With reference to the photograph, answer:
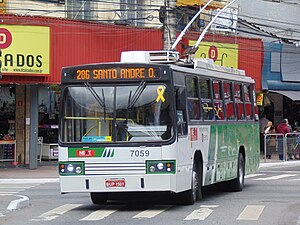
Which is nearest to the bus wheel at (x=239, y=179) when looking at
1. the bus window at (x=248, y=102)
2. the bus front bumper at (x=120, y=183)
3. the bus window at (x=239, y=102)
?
the bus window at (x=239, y=102)

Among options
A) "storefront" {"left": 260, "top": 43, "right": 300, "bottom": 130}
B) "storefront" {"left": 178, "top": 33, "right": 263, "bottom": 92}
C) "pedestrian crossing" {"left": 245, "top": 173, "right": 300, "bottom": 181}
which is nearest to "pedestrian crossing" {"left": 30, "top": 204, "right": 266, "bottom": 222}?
"pedestrian crossing" {"left": 245, "top": 173, "right": 300, "bottom": 181}

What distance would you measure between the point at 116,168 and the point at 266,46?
25.9 metres

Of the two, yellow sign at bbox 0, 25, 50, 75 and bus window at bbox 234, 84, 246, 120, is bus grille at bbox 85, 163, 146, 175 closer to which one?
bus window at bbox 234, 84, 246, 120

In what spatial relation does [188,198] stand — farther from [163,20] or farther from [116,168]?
[163,20]

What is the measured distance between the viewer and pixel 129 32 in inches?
1252

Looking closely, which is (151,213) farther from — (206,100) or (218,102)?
(218,102)

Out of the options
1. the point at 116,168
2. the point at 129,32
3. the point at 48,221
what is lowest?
the point at 48,221

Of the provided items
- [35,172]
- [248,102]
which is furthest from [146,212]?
[35,172]

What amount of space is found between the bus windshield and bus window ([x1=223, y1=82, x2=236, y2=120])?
429 centimetres

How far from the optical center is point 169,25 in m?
30.8

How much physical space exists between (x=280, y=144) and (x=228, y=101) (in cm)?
1523

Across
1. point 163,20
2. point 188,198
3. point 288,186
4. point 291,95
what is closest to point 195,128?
point 188,198

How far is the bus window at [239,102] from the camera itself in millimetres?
20156

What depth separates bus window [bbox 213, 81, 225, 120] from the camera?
18359 mm
